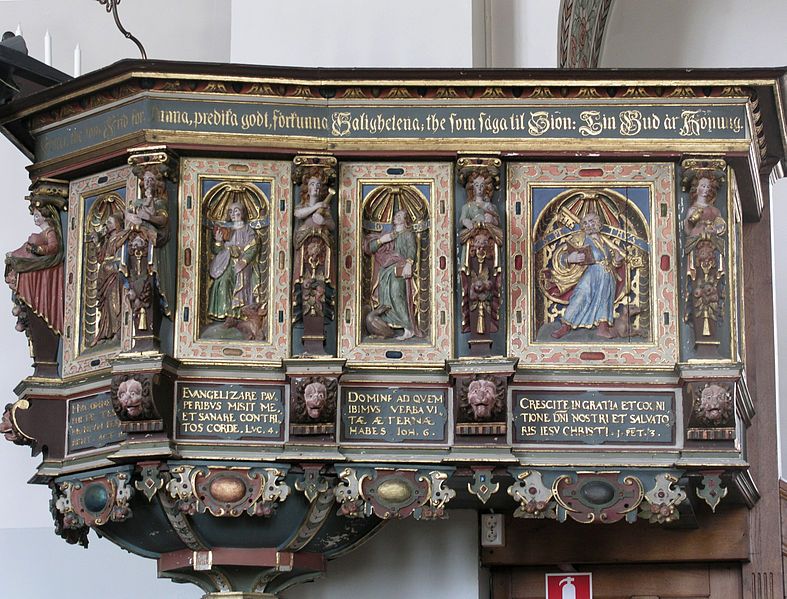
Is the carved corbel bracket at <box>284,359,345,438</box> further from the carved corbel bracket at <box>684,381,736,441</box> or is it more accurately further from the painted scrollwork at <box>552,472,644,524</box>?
the carved corbel bracket at <box>684,381,736,441</box>

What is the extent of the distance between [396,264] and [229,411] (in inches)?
51.6

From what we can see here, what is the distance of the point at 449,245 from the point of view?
34.8ft

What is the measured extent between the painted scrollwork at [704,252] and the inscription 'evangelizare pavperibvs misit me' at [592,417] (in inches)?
18.2

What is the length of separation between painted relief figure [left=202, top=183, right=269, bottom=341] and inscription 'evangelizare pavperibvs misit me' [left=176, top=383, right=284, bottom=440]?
1.05ft

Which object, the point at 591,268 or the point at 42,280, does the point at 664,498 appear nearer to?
the point at 591,268

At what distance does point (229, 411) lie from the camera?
10359 millimetres

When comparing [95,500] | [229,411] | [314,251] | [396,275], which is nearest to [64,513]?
[95,500]

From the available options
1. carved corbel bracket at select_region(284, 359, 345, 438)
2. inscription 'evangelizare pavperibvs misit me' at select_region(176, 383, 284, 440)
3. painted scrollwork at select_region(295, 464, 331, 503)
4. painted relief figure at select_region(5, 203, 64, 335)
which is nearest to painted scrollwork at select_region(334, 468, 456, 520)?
painted scrollwork at select_region(295, 464, 331, 503)

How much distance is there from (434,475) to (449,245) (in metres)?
1.37

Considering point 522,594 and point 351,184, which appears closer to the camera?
point 351,184

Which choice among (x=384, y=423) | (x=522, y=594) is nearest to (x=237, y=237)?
(x=384, y=423)

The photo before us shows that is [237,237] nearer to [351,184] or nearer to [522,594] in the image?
[351,184]

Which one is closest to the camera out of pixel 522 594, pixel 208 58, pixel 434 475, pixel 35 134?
pixel 434 475

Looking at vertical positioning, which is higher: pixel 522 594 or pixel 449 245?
pixel 449 245
